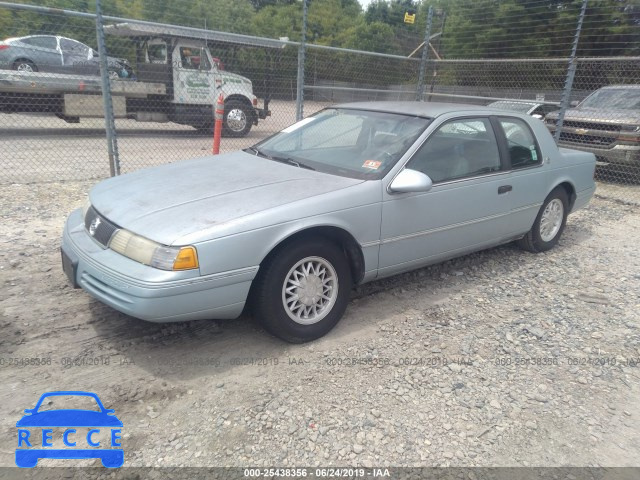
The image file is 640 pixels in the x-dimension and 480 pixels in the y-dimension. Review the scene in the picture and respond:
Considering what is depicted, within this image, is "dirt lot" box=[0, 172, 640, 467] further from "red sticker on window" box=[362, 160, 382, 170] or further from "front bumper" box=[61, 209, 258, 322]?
"red sticker on window" box=[362, 160, 382, 170]

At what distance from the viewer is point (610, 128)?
28.5 ft

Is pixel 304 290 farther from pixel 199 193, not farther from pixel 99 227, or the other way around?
pixel 99 227

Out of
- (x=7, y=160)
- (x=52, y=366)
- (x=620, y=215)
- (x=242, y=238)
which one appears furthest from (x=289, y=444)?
(x=7, y=160)

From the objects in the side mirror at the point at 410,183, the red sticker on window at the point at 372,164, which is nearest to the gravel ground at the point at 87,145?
the red sticker on window at the point at 372,164

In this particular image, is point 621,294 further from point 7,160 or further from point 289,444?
point 7,160

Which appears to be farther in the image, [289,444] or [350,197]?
[350,197]

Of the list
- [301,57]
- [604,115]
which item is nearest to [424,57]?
[301,57]

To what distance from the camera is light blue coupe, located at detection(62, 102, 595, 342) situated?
2691mm

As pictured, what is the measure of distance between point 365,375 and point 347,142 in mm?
1941

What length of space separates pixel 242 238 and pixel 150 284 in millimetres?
556

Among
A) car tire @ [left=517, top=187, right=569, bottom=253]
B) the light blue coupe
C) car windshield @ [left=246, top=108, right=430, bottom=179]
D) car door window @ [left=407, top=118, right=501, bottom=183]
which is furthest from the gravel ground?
car door window @ [left=407, top=118, right=501, bottom=183]

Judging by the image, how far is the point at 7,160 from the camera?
326 inches

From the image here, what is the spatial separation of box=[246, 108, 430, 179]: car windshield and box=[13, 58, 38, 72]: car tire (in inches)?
411

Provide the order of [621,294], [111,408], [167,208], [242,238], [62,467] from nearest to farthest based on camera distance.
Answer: [62,467] → [111,408] → [242,238] → [167,208] → [621,294]
